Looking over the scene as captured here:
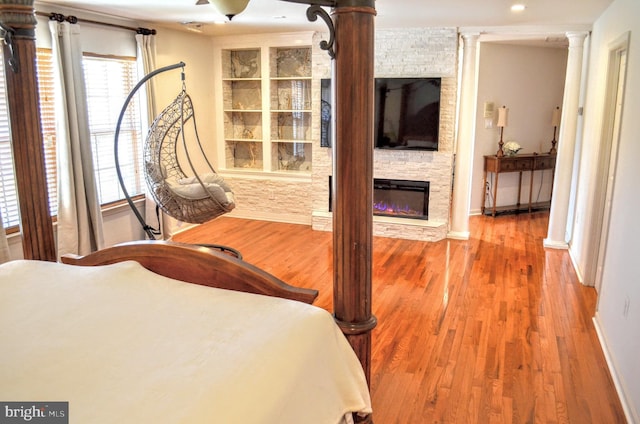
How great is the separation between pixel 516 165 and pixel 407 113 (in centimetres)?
222

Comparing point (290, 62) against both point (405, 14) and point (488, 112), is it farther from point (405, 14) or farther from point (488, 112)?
point (488, 112)

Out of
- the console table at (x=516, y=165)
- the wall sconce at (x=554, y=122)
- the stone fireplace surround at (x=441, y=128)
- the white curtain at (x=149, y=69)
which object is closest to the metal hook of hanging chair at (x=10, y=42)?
the white curtain at (x=149, y=69)

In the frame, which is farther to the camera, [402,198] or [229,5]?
[402,198]

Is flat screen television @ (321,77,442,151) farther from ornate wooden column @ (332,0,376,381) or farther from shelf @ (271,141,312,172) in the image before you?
ornate wooden column @ (332,0,376,381)

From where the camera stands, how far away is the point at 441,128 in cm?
555

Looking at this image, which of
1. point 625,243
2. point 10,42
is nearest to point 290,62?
point 10,42

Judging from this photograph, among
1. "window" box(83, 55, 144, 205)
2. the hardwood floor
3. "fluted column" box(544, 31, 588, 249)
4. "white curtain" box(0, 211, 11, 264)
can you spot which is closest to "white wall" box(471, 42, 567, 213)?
the hardwood floor

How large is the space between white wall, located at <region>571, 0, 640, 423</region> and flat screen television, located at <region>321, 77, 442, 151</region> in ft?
5.46

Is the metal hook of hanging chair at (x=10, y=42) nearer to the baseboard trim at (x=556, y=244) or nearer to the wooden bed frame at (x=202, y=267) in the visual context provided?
the wooden bed frame at (x=202, y=267)

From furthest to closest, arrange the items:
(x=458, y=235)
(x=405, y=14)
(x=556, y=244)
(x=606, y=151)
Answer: (x=458, y=235), (x=556, y=244), (x=405, y=14), (x=606, y=151)

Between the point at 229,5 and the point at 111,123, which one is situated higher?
the point at 229,5

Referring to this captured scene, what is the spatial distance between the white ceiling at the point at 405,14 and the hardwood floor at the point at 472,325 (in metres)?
2.30

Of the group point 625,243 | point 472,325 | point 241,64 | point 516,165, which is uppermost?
point 241,64

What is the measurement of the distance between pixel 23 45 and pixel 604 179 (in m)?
4.19
